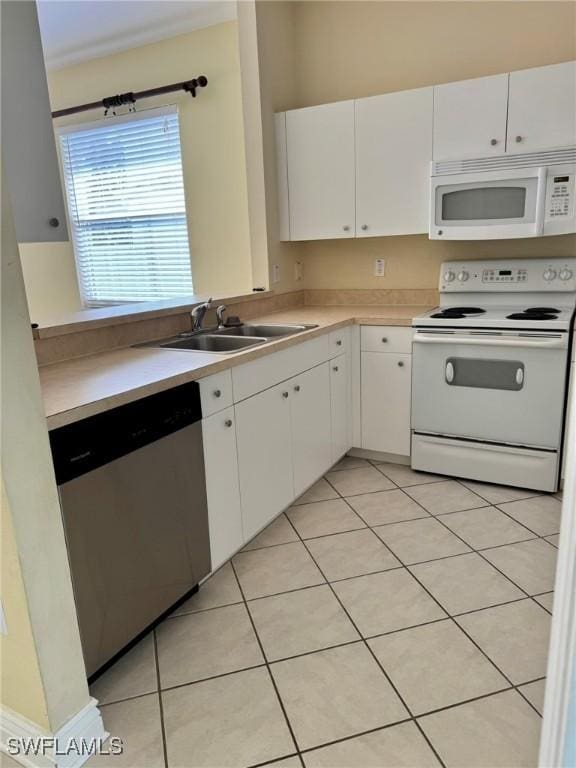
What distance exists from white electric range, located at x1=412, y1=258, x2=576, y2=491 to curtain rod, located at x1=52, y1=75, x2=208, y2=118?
6.87 ft

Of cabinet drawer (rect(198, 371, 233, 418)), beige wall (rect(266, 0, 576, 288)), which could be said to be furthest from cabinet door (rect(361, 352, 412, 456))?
cabinet drawer (rect(198, 371, 233, 418))

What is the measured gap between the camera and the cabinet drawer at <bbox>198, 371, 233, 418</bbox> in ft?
6.16

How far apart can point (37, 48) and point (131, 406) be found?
930 millimetres

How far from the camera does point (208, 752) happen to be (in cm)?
138

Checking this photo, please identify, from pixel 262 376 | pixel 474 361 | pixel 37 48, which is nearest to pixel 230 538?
pixel 262 376

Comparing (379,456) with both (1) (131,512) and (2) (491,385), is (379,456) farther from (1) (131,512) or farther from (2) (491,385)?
(1) (131,512)

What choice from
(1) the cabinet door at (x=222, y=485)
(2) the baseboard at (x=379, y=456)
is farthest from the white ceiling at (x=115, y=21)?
(2) the baseboard at (x=379, y=456)

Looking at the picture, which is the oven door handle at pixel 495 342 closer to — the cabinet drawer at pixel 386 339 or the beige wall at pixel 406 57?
the cabinet drawer at pixel 386 339

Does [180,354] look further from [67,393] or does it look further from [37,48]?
[37,48]

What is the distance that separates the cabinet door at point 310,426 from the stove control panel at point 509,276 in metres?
0.98

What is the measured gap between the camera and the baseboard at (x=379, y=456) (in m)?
3.11

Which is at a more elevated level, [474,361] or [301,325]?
[301,325]

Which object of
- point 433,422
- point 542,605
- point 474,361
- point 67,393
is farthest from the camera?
point 433,422

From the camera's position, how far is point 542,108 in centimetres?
251
